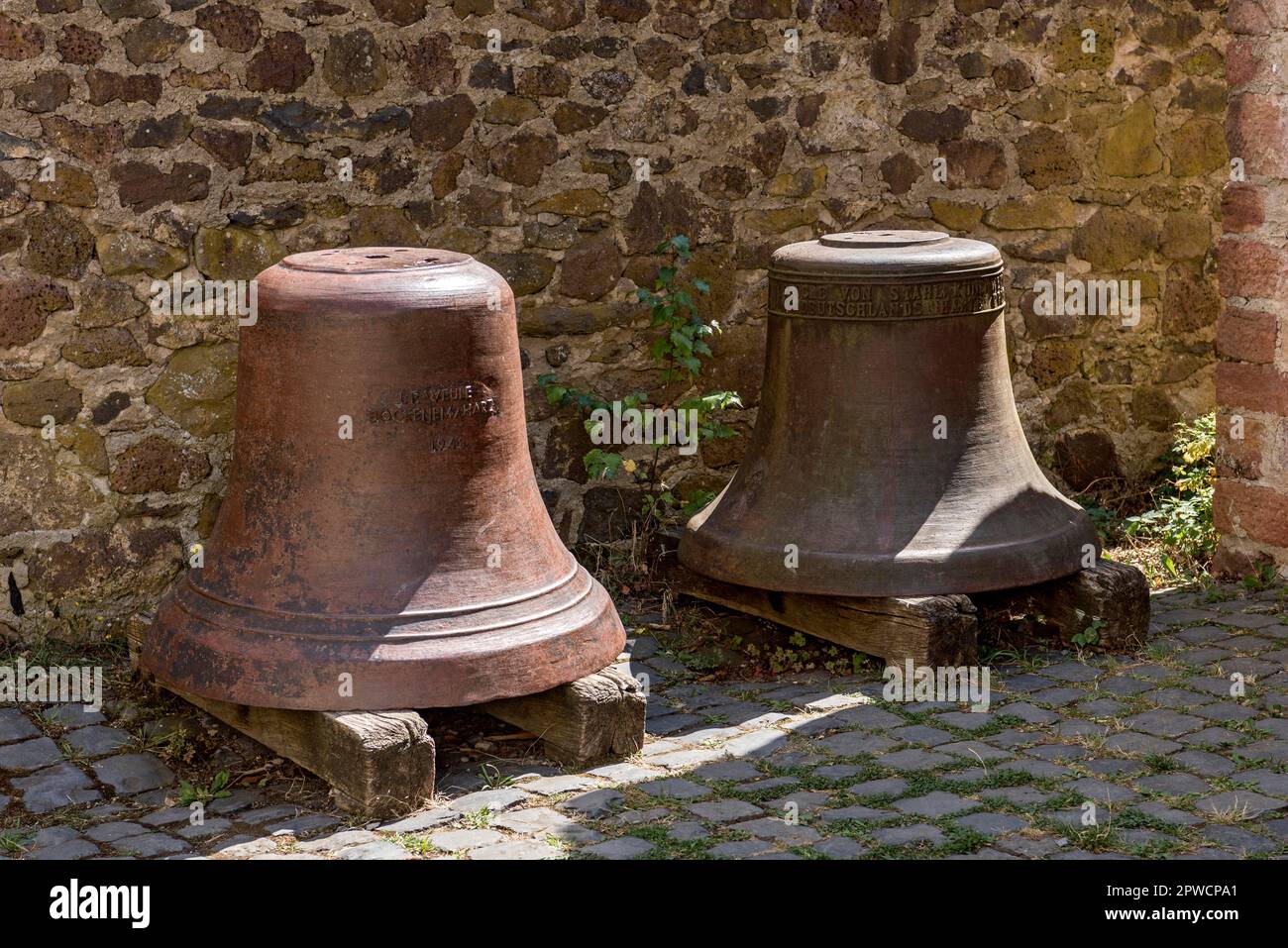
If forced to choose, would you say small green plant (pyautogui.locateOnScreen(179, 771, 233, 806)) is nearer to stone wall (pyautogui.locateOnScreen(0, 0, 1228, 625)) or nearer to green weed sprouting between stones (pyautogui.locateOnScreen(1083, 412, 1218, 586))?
stone wall (pyautogui.locateOnScreen(0, 0, 1228, 625))

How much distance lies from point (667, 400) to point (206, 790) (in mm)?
2373

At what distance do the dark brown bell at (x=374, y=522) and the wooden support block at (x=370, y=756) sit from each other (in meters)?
0.07

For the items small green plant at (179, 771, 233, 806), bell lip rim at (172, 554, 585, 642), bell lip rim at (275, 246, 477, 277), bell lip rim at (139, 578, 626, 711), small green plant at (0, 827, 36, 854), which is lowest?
small green plant at (0, 827, 36, 854)

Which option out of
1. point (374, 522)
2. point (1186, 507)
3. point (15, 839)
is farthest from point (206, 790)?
point (1186, 507)

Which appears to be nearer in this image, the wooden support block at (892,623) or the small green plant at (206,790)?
the small green plant at (206,790)

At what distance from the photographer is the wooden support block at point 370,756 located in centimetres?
371

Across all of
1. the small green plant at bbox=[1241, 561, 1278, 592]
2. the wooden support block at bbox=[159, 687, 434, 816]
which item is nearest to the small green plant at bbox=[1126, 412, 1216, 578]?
the small green plant at bbox=[1241, 561, 1278, 592]

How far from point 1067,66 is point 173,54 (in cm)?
340

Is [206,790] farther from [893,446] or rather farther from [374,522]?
[893,446]

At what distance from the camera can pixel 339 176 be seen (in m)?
5.04

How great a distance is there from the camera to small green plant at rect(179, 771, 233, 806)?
12.7ft

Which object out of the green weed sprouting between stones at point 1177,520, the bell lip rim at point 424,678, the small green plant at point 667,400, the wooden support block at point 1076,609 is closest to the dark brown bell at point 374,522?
the bell lip rim at point 424,678

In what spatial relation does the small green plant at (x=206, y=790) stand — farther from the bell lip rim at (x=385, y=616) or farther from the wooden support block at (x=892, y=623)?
the wooden support block at (x=892, y=623)

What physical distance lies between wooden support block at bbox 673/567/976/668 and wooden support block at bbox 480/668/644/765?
872 millimetres
